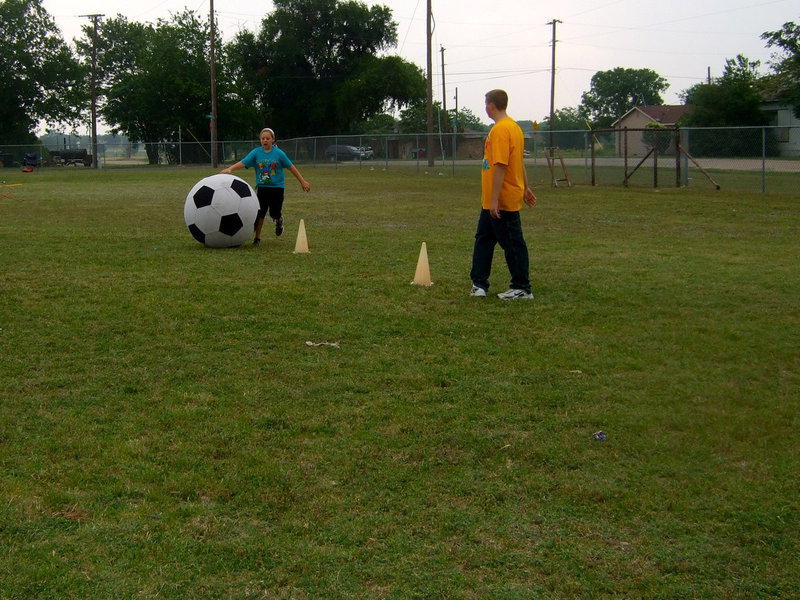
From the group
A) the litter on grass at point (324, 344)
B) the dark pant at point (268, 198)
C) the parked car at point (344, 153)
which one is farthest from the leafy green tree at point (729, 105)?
the litter on grass at point (324, 344)

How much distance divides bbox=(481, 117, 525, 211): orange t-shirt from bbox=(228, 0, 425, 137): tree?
2578 inches

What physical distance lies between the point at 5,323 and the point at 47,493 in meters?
3.69

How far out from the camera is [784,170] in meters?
26.5

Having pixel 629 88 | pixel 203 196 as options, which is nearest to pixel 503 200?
pixel 203 196

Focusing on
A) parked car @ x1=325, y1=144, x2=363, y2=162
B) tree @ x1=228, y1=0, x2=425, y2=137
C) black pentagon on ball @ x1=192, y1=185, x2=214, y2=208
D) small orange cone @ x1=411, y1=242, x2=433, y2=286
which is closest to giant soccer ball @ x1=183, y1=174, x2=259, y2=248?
black pentagon on ball @ x1=192, y1=185, x2=214, y2=208

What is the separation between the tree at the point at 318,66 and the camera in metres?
72.9

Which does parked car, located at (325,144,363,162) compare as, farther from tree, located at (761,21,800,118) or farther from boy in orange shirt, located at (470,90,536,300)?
boy in orange shirt, located at (470,90,536,300)

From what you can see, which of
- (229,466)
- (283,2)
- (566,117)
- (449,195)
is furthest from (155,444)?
(566,117)

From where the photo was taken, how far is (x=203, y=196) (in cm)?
1111

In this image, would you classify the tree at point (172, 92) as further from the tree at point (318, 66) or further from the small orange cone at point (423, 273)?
the small orange cone at point (423, 273)

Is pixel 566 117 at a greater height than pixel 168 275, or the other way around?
pixel 566 117

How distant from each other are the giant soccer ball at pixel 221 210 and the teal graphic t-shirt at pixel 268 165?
0.56 m

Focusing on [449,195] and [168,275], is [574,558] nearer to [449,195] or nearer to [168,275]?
[168,275]

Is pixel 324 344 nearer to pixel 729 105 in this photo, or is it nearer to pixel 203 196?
pixel 203 196
